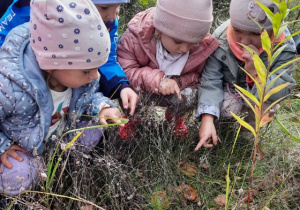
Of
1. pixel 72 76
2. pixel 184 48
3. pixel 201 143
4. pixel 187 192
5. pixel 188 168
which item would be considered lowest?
pixel 188 168

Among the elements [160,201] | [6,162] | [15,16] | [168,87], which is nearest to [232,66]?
[168,87]

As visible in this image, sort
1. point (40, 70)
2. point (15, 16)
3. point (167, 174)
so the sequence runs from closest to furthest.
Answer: point (40, 70), point (167, 174), point (15, 16)

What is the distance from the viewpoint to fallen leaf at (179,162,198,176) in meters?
2.44

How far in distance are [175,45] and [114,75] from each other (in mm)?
481

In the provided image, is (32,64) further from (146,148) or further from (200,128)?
(200,128)

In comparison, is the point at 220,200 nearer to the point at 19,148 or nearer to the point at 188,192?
the point at 188,192

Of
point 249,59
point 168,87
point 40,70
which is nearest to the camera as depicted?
point 40,70

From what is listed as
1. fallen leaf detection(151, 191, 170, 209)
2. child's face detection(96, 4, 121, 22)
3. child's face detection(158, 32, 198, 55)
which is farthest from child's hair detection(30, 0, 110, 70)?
fallen leaf detection(151, 191, 170, 209)

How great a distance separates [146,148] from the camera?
8.06 ft

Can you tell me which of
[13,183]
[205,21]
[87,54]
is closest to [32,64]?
[87,54]

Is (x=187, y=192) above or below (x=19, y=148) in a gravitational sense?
below

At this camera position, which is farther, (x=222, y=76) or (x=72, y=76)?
(x=222, y=76)

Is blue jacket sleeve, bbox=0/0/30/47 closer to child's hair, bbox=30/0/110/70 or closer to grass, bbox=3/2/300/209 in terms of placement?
child's hair, bbox=30/0/110/70

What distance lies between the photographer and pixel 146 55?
2705 mm
